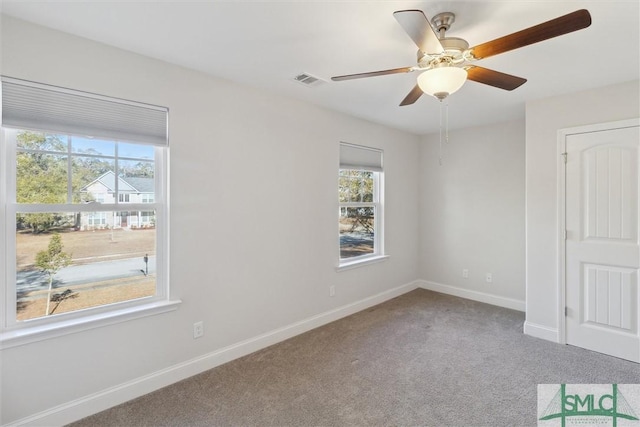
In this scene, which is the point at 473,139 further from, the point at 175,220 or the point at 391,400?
the point at 175,220

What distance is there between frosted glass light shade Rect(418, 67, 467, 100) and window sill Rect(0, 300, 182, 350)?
2.28 m

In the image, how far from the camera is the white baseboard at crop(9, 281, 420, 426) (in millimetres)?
1921

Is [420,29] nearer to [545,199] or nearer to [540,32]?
[540,32]

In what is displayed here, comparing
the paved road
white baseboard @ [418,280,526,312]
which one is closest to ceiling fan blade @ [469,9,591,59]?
the paved road

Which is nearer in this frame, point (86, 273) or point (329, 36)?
point (329, 36)

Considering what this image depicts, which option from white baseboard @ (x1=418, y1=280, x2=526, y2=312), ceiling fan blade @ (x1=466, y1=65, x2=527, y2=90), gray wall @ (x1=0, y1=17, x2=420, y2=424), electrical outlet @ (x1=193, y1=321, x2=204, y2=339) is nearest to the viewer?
ceiling fan blade @ (x1=466, y1=65, x2=527, y2=90)

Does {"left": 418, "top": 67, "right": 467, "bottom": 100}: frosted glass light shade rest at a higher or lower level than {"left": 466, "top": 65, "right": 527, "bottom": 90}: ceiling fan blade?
lower

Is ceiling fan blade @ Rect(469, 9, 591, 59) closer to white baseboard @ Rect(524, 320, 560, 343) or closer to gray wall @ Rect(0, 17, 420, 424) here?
gray wall @ Rect(0, 17, 420, 424)

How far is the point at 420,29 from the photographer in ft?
4.53

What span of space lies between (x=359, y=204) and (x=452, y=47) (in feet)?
8.19

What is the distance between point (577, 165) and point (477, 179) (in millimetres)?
1402

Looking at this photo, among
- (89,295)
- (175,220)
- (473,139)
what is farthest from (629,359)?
(89,295)

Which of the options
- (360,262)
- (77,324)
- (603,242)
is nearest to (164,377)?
(77,324)

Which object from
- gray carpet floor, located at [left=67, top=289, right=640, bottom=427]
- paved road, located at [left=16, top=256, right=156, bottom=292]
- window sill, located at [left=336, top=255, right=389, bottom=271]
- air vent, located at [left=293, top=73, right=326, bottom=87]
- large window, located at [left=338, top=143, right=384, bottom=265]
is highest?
air vent, located at [left=293, top=73, right=326, bottom=87]
